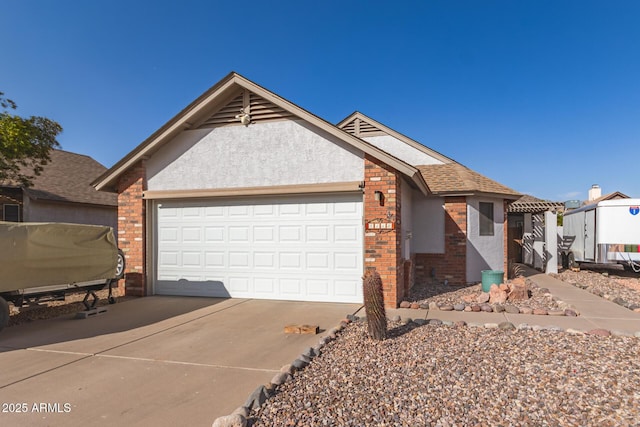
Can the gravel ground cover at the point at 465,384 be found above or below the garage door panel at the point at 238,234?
below

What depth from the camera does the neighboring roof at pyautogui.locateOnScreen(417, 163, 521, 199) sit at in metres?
10.9

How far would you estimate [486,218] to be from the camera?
11.5 m

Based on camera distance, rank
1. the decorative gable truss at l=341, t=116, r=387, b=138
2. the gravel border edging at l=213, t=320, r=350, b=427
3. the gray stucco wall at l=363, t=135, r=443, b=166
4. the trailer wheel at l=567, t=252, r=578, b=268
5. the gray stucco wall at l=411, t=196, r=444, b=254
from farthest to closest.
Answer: the decorative gable truss at l=341, t=116, r=387, b=138
the trailer wheel at l=567, t=252, r=578, b=268
the gray stucco wall at l=363, t=135, r=443, b=166
the gray stucco wall at l=411, t=196, r=444, b=254
the gravel border edging at l=213, t=320, r=350, b=427

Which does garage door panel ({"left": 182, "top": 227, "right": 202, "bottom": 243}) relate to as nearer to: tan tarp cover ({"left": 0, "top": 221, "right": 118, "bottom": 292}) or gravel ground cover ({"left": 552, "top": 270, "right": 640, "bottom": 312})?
tan tarp cover ({"left": 0, "top": 221, "right": 118, "bottom": 292})

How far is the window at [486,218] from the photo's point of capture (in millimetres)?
11391

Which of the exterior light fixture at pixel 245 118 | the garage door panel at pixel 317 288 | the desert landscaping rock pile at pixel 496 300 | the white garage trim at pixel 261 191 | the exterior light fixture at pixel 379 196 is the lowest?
the desert landscaping rock pile at pixel 496 300

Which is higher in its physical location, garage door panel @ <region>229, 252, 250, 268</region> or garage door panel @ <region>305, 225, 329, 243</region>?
garage door panel @ <region>305, 225, 329, 243</region>

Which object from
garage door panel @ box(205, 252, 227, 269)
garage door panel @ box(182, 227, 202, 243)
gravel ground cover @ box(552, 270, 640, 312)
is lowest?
gravel ground cover @ box(552, 270, 640, 312)

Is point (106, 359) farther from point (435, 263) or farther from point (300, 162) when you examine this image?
point (435, 263)

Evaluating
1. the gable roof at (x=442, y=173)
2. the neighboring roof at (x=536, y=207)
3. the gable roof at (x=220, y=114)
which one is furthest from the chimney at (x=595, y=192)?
the gable roof at (x=220, y=114)

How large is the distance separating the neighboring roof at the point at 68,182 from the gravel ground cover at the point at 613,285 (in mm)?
18381

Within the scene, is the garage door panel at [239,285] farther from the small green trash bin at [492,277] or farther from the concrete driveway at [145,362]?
the small green trash bin at [492,277]

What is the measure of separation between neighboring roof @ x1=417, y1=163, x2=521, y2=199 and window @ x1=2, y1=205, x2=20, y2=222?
16.0 m

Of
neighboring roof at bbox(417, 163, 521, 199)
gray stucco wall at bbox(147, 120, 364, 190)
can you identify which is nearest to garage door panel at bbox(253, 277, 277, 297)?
gray stucco wall at bbox(147, 120, 364, 190)
